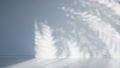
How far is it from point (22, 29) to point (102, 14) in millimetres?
2570

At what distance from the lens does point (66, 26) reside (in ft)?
23.5

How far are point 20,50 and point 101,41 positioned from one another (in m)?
2.59

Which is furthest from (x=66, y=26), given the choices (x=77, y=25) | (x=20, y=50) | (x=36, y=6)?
(x=20, y=50)

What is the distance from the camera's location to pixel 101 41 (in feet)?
23.3

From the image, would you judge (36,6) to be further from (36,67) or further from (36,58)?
(36,67)

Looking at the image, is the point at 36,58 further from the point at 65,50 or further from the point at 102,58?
the point at 102,58

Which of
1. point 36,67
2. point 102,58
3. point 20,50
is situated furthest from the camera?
point 20,50

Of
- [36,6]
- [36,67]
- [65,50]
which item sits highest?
[36,6]

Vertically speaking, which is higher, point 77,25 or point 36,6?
point 36,6

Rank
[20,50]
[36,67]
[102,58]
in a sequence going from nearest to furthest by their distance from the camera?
[36,67] → [102,58] → [20,50]

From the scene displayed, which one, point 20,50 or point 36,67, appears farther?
point 20,50

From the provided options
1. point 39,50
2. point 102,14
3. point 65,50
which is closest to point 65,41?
point 65,50

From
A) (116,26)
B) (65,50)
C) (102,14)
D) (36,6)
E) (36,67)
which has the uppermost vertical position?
(36,6)

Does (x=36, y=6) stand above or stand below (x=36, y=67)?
above
